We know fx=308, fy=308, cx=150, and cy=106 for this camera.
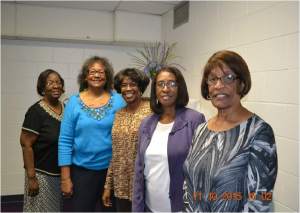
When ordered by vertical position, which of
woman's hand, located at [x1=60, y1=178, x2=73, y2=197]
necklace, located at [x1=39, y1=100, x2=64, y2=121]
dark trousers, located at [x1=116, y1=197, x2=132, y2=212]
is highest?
necklace, located at [x1=39, y1=100, x2=64, y2=121]

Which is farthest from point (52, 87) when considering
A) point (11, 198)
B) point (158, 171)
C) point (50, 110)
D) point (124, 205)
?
point (11, 198)

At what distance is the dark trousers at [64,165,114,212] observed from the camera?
7.45 ft

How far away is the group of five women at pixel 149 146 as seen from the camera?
122 centimetres

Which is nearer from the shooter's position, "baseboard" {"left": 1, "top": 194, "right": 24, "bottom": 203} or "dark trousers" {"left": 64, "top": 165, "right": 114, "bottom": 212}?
"dark trousers" {"left": 64, "top": 165, "right": 114, "bottom": 212}

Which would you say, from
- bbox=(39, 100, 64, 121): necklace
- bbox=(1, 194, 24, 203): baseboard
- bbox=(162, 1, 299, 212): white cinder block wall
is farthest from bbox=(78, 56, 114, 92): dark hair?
bbox=(1, 194, 24, 203): baseboard

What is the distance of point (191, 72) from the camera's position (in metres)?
3.42

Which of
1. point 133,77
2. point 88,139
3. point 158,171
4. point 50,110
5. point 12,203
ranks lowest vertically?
point 12,203

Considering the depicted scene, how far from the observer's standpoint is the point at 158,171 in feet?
5.77

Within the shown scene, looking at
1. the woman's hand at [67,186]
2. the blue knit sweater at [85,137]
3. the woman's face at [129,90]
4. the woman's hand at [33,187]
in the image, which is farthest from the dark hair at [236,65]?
the woman's hand at [33,187]

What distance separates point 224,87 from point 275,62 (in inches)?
35.5

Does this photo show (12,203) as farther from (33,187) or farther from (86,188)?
(86,188)

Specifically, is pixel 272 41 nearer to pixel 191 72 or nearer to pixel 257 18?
pixel 257 18
